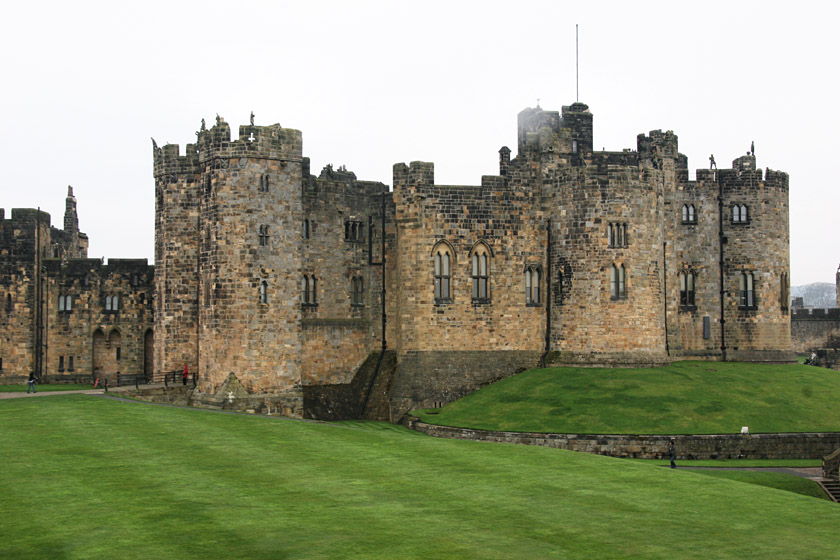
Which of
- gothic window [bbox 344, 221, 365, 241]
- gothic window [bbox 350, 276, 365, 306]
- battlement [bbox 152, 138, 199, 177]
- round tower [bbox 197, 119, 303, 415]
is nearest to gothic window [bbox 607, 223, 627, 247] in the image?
gothic window [bbox 344, 221, 365, 241]

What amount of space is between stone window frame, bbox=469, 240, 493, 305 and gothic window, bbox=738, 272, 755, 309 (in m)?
16.9

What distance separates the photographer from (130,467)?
2470cm

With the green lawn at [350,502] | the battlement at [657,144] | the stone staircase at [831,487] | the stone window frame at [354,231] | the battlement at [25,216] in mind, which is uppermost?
the battlement at [657,144]

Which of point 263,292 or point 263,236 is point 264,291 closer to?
point 263,292

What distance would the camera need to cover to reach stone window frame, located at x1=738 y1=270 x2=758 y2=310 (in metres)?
53.3

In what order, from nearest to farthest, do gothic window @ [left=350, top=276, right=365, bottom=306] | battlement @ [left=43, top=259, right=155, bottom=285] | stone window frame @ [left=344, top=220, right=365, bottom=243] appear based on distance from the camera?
stone window frame @ [left=344, top=220, right=365, bottom=243]
gothic window @ [left=350, top=276, right=365, bottom=306]
battlement @ [left=43, top=259, right=155, bottom=285]

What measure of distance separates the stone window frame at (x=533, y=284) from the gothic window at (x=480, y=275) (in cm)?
207

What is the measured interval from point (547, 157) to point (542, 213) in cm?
287

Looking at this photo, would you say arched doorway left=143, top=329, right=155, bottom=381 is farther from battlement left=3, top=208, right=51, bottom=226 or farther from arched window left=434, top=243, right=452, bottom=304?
arched window left=434, top=243, right=452, bottom=304

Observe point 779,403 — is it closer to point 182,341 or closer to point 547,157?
point 547,157

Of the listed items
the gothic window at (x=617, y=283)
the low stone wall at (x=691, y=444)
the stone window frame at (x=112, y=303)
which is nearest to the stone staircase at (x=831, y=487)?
the low stone wall at (x=691, y=444)

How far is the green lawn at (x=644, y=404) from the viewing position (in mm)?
38250

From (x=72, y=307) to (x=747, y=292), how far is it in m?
38.5

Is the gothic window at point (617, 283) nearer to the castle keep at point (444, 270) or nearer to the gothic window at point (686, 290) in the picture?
the castle keep at point (444, 270)
